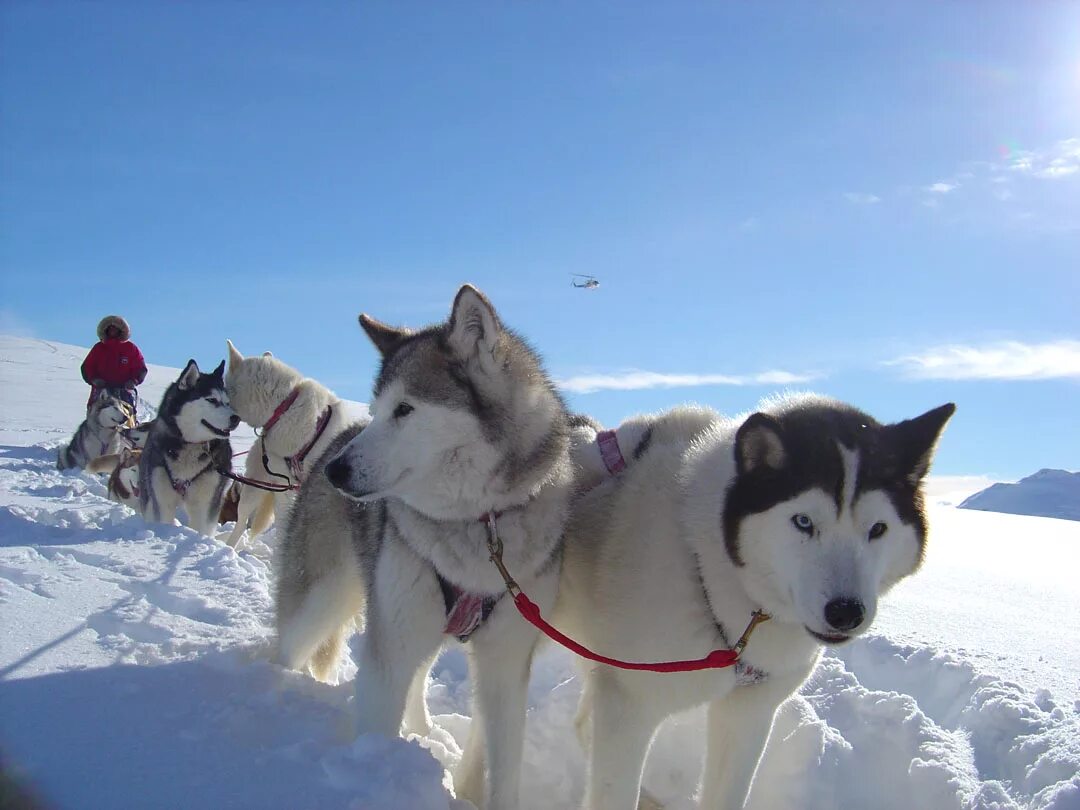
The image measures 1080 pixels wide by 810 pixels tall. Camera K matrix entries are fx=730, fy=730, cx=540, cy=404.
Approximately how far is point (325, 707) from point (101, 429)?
9531 mm

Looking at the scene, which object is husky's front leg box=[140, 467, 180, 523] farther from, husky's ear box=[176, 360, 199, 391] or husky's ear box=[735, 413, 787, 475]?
husky's ear box=[735, 413, 787, 475]

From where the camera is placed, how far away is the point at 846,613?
6.90 ft

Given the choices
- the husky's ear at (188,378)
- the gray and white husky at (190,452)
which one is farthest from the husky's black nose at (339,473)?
the husky's ear at (188,378)

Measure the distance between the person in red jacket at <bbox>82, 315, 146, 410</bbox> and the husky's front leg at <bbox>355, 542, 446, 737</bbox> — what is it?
10.0 meters

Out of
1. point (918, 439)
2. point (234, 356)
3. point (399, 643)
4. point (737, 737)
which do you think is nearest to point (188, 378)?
point (234, 356)

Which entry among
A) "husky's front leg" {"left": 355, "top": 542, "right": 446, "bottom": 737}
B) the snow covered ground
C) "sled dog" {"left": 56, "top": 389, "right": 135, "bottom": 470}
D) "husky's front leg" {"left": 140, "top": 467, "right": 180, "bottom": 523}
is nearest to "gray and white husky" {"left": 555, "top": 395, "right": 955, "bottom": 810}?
"husky's front leg" {"left": 355, "top": 542, "right": 446, "bottom": 737}

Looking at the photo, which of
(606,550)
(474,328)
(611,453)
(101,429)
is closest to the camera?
(474,328)

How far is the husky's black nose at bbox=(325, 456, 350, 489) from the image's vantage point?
2.46 metres

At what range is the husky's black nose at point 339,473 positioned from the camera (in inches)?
97.0

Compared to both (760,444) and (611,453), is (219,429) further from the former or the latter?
(760,444)

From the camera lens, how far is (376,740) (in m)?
2.35

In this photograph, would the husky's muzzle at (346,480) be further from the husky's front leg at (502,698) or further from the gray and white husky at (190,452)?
the gray and white husky at (190,452)

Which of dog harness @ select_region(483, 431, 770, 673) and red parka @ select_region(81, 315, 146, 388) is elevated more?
red parka @ select_region(81, 315, 146, 388)

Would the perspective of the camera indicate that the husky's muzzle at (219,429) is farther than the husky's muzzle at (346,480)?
Yes
